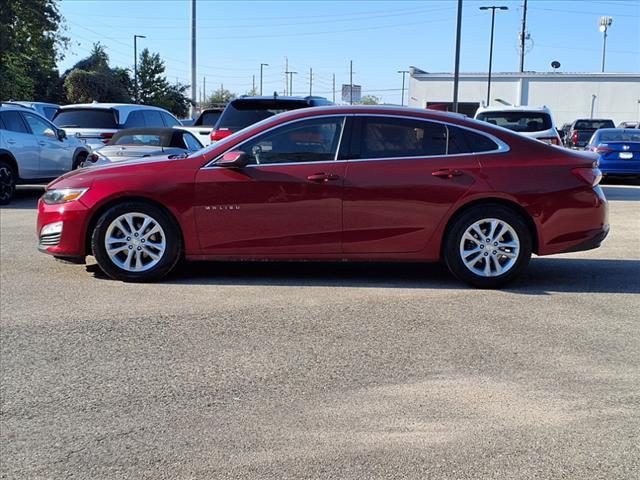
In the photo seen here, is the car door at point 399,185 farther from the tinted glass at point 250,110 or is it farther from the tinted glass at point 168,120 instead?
the tinted glass at point 168,120

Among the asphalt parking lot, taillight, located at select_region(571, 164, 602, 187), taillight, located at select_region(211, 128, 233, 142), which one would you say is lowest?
the asphalt parking lot

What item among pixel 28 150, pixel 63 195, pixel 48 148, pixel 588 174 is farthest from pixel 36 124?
pixel 588 174

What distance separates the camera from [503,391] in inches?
163

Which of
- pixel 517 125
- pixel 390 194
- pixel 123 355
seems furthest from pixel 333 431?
pixel 517 125

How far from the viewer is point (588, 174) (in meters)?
6.53

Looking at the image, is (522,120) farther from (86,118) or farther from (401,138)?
(86,118)

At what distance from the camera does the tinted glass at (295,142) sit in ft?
21.5

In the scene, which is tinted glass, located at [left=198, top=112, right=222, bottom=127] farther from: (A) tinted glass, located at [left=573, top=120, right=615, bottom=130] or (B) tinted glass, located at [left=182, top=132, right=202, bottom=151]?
(A) tinted glass, located at [left=573, top=120, right=615, bottom=130]

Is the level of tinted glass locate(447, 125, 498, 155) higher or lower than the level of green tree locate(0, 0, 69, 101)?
lower

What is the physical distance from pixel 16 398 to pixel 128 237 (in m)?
2.67

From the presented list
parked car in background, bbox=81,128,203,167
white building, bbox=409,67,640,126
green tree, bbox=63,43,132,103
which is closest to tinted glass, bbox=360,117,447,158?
parked car in background, bbox=81,128,203,167

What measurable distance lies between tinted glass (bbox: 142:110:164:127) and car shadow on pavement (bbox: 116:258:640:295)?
939cm

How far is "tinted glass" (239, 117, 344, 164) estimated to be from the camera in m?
6.55

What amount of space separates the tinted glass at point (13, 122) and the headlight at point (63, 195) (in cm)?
713
